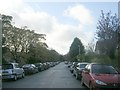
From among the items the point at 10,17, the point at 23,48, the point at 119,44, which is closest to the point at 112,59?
the point at 119,44

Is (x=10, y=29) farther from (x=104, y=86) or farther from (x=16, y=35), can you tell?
(x=104, y=86)

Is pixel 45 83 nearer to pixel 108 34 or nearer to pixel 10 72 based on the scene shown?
pixel 10 72

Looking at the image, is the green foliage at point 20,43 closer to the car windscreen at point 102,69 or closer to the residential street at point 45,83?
the residential street at point 45,83

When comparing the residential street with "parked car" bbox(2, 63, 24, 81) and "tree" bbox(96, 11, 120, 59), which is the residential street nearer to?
"parked car" bbox(2, 63, 24, 81)

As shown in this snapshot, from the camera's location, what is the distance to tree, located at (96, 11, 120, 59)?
3469 centimetres

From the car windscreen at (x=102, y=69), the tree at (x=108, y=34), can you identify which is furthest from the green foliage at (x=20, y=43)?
the car windscreen at (x=102, y=69)

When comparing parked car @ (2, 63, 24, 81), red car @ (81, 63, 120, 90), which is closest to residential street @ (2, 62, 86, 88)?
parked car @ (2, 63, 24, 81)

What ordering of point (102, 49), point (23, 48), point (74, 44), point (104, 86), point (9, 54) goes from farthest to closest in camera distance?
point (74, 44), point (23, 48), point (9, 54), point (102, 49), point (104, 86)

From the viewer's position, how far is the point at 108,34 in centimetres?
3628

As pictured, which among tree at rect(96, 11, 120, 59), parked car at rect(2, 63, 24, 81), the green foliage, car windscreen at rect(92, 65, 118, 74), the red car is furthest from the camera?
the green foliage

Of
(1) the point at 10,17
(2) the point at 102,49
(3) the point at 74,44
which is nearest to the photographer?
(2) the point at 102,49

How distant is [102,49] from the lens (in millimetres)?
37844

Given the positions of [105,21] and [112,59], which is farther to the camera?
[105,21]

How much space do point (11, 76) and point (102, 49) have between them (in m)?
15.7
